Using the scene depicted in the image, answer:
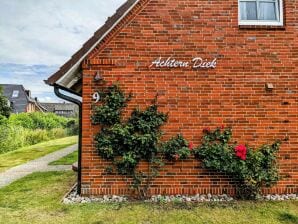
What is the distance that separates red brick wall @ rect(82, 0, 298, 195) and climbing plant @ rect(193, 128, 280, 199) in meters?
0.21

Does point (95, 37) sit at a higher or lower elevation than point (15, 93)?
lower

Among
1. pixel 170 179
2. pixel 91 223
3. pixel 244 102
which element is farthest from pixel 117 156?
pixel 244 102

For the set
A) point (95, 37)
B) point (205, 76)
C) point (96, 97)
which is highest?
point (95, 37)

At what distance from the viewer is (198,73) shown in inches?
320

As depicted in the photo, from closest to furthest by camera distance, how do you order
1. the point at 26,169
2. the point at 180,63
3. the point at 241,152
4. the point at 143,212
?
the point at 143,212, the point at 241,152, the point at 180,63, the point at 26,169

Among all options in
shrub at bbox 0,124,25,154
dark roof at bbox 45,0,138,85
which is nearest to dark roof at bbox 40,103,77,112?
shrub at bbox 0,124,25,154

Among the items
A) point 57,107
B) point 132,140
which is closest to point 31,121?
point 132,140

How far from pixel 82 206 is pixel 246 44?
5.42 meters

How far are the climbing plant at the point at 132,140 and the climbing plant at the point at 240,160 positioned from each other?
554mm

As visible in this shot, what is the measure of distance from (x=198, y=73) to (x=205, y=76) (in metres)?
0.19

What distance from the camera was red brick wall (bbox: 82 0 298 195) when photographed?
8000 mm

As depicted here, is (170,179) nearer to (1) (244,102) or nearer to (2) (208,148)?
(2) (208,148)

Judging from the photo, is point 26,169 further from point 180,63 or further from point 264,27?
point 264,27

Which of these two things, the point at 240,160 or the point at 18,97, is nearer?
the point at 240,160
